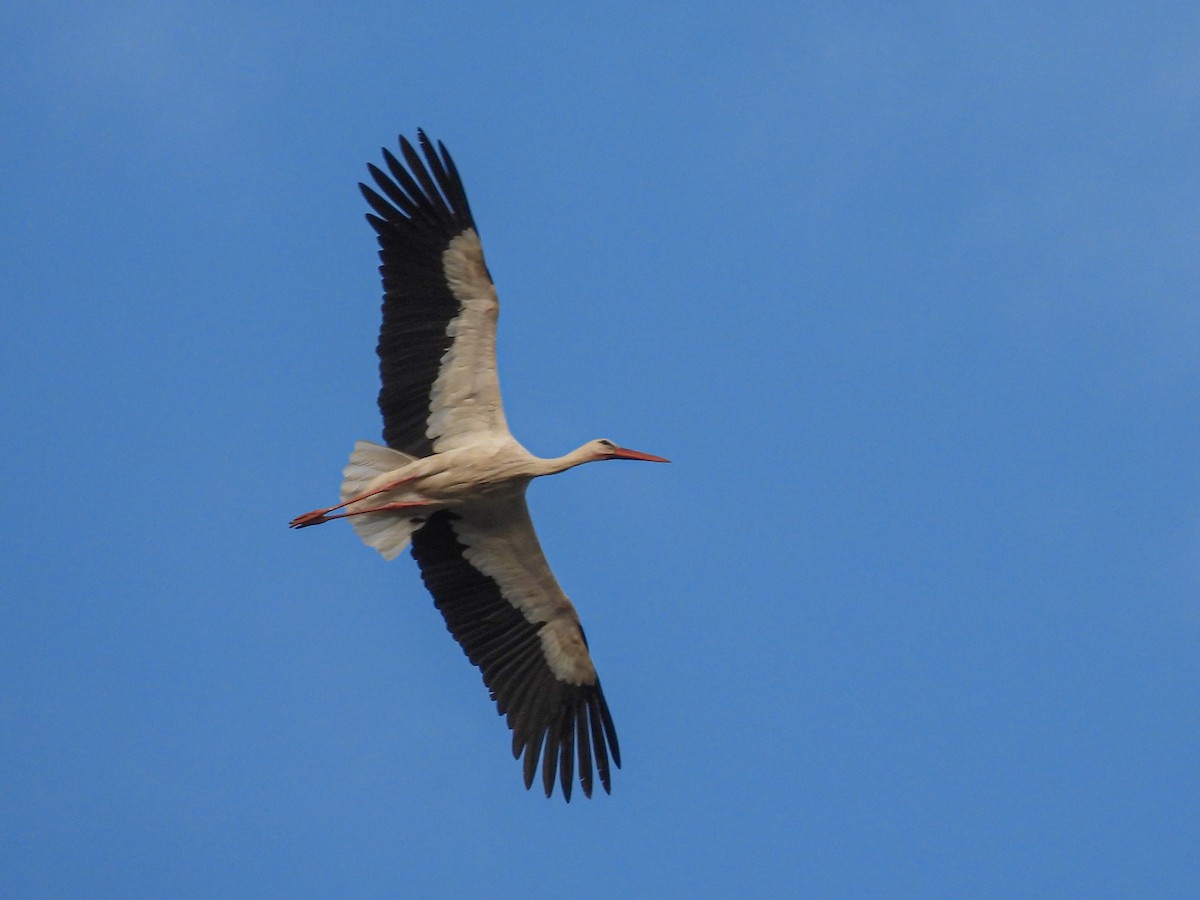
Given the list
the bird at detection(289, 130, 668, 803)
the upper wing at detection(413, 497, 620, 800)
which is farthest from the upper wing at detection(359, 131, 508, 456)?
the upper wing at detection(413, 497, 620, 800)

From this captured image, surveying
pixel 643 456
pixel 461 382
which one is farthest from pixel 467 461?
pixel 643 456

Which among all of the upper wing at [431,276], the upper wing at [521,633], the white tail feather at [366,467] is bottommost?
the upper wing at [521,633]

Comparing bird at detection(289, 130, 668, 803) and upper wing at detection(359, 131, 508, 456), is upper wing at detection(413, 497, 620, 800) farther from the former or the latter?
upper wing at detection(359, 131, 508, 456)

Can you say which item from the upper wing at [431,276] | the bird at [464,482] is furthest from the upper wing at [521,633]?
the upper wing at [431,276]

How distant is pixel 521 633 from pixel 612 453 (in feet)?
5.06

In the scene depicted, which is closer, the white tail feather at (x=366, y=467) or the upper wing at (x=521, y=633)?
the white tail feather at (x=366, y=467)

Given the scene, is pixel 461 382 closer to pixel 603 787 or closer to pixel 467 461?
pixel 467 461

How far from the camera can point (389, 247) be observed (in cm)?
1425

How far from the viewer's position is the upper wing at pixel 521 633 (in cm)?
1502

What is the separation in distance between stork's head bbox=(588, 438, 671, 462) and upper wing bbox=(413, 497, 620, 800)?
0.73 metres

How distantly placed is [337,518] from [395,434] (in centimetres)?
75

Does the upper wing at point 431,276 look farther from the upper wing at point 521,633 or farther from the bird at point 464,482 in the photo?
the upper wing at point 521,633

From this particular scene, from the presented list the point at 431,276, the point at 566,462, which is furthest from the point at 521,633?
the point at 431,276

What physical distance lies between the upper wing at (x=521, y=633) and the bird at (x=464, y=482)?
10 millimetres
